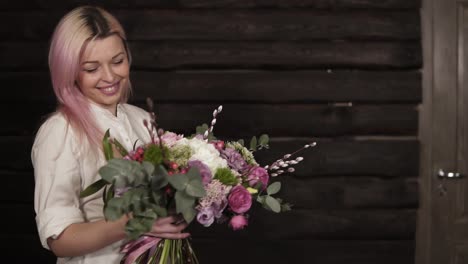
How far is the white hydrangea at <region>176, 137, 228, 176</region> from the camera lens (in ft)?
6.33

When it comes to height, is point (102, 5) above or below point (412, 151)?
above

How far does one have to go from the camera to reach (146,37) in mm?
4203

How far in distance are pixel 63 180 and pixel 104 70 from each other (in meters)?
0.42

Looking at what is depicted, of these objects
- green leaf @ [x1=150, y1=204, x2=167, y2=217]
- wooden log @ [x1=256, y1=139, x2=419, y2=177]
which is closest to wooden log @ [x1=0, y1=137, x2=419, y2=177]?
wooden log @ [x1=256, y1=139, x2=419, y2=177]

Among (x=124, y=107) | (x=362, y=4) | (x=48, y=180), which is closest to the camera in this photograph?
(x=48, y=180)

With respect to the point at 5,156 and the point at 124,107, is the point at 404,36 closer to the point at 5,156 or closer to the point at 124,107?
the point at 124,107

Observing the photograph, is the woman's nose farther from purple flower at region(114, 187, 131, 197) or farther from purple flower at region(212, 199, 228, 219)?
purple flower at region(212, 199, 228, 219)

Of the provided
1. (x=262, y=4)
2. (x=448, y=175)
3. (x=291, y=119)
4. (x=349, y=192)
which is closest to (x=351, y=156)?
(x=349, y=192)

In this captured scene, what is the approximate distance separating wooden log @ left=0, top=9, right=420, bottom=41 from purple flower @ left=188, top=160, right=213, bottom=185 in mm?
2429

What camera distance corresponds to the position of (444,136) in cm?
446

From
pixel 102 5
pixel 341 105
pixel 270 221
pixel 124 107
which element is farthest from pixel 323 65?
pixel 124 107

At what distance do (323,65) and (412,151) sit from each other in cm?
86

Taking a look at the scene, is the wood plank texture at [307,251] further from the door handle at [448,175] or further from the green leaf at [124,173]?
the green leaf at [124,173]

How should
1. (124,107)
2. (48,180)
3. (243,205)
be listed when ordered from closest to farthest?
(243,205), (48,180), (124,107)
